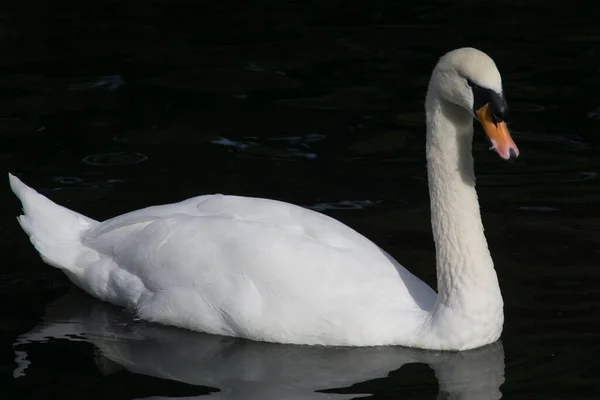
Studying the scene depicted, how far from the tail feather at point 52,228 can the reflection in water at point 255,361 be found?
52 cm

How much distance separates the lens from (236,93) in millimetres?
12961

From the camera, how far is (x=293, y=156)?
11211mm

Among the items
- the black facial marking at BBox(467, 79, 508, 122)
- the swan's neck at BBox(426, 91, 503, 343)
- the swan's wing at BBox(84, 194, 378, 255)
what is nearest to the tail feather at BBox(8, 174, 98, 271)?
the swan's wing at BBox(84, 194, 378, 255)

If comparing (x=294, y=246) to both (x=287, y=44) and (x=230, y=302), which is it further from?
(x=287, y=44)

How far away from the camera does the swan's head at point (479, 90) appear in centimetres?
712

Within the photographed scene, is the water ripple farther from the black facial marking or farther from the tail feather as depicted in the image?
the black facial marking

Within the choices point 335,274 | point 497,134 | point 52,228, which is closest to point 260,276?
point 335,274

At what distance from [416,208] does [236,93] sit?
338cm

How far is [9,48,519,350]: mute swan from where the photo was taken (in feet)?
25.2

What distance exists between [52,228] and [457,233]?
2673 mm

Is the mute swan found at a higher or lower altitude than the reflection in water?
higher

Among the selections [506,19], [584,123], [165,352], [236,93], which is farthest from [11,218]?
[506,19]

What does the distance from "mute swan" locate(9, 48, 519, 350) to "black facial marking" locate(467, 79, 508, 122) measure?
49 mm

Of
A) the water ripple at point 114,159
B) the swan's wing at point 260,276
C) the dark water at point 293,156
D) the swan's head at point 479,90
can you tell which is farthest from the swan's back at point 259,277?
the water ripple at point 114,159
